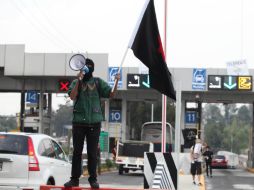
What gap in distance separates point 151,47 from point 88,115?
1732 mm

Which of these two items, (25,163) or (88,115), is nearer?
(88,115)

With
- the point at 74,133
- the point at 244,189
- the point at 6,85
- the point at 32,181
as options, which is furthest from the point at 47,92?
the point at 74,133

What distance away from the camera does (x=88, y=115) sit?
8578 millimetres

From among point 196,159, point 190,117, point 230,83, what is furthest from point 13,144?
point 190,117

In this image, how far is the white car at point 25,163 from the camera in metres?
11.6

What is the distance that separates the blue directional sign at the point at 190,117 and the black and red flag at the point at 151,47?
31.3 meters

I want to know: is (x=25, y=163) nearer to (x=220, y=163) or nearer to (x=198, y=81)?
(x=198, y=81)

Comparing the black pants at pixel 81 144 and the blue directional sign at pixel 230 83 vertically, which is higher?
the blue directional sign at pixel 230 83

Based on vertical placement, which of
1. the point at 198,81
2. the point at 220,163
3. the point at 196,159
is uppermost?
the point at 198,81

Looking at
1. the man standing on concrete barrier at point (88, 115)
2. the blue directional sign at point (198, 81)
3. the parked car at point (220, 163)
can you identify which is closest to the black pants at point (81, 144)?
the man standing on concrete barrier at point (88, 115)

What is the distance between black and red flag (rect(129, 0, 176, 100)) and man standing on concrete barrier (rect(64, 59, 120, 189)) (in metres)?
1.00

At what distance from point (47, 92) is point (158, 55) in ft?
98.4

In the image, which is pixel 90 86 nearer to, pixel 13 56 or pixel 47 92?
pixel 13 56

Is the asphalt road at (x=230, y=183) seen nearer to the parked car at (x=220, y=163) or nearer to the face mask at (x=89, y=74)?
the face mask at (x=89, y=74)
